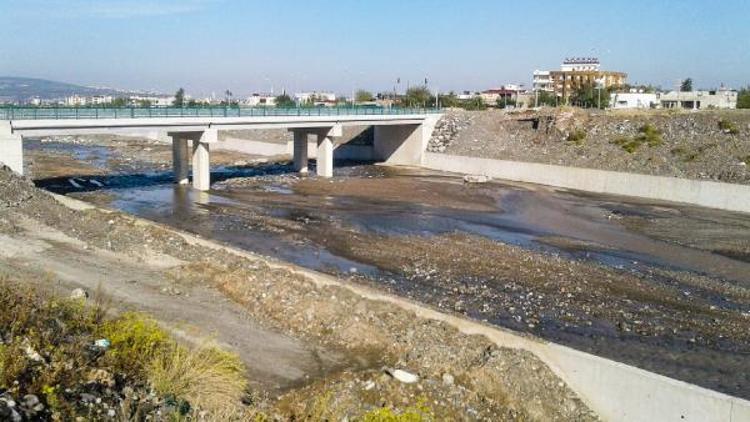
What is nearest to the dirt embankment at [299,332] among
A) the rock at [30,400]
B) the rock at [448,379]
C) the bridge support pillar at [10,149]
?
the rock at [448,379]

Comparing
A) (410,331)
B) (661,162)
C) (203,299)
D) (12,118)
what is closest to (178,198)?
(12,118)

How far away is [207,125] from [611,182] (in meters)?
31.6

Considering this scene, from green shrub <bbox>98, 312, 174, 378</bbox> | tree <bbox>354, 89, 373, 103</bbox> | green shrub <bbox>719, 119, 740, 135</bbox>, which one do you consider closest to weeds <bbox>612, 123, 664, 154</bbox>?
green shrub <bbox>719, 119, 740, 135</bbox>

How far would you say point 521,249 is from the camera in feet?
99.6

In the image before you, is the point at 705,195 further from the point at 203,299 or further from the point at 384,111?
the point at 203,299

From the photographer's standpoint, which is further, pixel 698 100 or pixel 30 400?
pixel 698 100

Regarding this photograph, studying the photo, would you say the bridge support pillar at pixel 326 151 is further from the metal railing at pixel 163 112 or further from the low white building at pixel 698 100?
the low white building at pixel 698 100

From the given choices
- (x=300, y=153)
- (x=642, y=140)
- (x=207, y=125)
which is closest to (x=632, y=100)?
(x=642, y=140)

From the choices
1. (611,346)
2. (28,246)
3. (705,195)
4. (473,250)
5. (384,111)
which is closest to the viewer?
(611,346)

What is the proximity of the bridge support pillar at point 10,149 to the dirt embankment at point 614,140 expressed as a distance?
130ft

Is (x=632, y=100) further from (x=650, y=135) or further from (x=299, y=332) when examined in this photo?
(x=299, y=332)

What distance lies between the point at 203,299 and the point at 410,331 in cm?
676

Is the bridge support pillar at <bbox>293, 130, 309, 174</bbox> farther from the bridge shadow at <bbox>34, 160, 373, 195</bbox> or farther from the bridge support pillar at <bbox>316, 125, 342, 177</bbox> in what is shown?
the bridge support pillar at <bbox>316, 125, 342, 177</bbox>

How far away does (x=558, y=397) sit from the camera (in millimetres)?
14086
